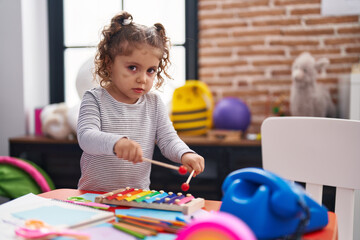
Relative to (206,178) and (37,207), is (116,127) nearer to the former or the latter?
(37,207)

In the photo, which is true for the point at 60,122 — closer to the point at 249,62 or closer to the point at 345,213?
the point at 249,62

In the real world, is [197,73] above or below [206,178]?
above

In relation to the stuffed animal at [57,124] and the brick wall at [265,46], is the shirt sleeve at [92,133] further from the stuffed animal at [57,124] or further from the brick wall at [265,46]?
the brick wall at [265,46]

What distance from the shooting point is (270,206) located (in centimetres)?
59

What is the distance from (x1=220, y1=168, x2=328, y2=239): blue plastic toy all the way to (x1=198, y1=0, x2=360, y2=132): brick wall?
2.06m

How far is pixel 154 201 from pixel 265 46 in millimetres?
2195

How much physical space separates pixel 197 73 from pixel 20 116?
4.56ft

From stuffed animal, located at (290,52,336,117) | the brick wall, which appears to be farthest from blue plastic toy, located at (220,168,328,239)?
the brick wall

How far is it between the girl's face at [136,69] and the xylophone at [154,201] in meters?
0.36

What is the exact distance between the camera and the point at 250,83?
2803 millimetres

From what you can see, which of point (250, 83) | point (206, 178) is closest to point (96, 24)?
point (250, 83)

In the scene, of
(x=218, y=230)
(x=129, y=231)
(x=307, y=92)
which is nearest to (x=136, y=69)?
(x=129, y=231)

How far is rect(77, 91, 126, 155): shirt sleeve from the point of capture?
89 centimetres

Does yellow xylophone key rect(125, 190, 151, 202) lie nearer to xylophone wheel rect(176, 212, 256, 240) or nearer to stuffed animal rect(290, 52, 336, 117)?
xylophone wheel rect(176, 212, 256, 240)
